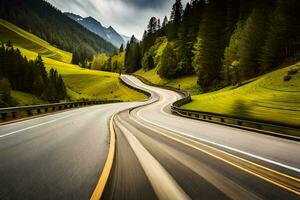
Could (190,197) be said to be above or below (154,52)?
below

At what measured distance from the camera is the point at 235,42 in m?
49.5

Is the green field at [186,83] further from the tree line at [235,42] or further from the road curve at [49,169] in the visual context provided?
the road curve at [49,169]

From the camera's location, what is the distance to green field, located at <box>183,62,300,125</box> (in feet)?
81.3

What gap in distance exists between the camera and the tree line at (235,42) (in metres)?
43.3

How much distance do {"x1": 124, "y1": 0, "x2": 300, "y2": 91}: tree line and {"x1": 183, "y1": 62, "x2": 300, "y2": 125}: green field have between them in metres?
8.25

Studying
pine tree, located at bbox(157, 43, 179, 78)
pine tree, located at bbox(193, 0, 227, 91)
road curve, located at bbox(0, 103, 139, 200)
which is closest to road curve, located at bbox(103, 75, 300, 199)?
road curve, located at bbox(0, 103, 139, 200)

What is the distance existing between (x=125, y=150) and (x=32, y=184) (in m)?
3.26

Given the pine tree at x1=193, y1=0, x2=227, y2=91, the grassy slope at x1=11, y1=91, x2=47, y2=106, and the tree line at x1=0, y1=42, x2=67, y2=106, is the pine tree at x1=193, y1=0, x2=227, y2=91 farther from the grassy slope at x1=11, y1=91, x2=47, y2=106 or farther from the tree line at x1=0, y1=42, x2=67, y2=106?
the grassy slope at x1=11, y1=91, x2=47, y2=106

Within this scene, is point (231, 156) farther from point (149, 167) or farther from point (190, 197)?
point (190, 197)

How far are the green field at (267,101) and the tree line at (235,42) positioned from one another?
8.25 m

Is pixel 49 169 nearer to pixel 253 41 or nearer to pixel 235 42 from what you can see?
pixel 253 41

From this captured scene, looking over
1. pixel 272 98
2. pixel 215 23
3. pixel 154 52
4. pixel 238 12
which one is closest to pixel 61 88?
pixel 154 52

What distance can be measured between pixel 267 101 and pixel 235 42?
2262 centimetres

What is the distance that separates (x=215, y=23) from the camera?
59.7 metres
